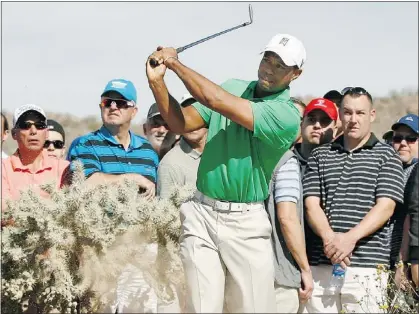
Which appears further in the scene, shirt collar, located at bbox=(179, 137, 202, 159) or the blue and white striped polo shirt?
shirt collar, located at bbox=(179, 137, 202, 159)

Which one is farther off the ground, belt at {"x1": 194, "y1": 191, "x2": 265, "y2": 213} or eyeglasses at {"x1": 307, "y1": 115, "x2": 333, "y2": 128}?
eyeglasses at {"x1": 307, "y1": 115, "x2": 333, "y2": 128}

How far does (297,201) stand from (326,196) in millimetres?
552

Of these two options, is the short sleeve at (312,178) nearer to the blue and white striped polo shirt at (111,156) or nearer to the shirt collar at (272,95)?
the blue and white striped polo shirt at (111,156)

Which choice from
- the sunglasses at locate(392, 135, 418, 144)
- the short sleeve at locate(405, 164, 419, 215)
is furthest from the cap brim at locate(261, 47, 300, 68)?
the sunglasses at locate(392, 135, 418, 144)

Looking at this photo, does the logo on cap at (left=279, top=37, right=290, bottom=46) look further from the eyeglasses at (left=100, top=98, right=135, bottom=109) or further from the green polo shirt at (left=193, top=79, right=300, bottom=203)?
the eyeglasses at (left=100, top=98, right=135, bottom=109)

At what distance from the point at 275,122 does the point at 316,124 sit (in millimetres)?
2414

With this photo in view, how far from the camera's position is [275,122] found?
598 centimetres

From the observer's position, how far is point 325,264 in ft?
24.7

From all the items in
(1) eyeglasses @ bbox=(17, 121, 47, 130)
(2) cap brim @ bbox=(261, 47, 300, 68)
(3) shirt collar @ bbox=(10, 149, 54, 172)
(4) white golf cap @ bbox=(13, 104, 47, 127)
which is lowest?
(3) shirt collar @ bbox=(10, 149, 54, 172)

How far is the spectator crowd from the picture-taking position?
19.6 ft

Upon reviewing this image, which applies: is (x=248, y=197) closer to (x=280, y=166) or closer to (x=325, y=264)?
(x=280, y=166)

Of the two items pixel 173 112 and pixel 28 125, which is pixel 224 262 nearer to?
pixel 173 112

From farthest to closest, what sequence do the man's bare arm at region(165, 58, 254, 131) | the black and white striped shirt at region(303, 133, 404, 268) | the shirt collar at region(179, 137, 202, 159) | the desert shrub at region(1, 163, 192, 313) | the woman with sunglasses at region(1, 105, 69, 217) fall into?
the shirt collar at region(179, 137, 202, 159)
the woman with sunglasses at region(1, 105, 69, 217)
the black and white striped shirt at region(303, 133, 404, 268)
the desert shrub at region(1, 163, 192, 313)
the man's bare arm at region(165, 58, 254, 131)

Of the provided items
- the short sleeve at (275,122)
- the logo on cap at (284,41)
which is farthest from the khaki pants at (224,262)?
the logo on cap at (284,41)
